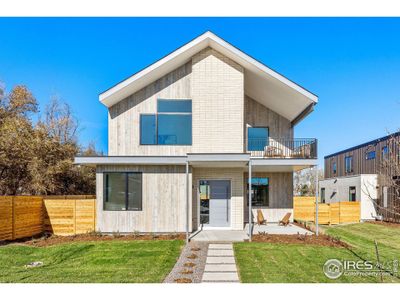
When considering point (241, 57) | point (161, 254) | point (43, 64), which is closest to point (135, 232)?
point (161, 254)

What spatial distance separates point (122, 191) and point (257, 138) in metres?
7.35

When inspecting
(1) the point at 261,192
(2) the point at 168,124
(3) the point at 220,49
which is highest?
(3) the point at 220,49

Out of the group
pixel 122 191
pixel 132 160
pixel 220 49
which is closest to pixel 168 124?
pixel 132 160

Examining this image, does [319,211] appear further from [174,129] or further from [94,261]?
[94,261]

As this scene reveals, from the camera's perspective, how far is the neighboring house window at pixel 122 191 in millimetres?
12492

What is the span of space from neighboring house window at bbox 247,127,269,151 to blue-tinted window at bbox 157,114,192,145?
3.80 m

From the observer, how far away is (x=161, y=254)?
9.21 metres

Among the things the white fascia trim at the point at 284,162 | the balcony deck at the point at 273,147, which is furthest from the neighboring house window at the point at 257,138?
the white fascia trim at the point at 284,162

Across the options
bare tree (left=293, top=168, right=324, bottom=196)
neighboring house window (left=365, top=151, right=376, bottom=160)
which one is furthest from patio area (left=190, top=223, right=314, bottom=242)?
bare tree (left=293, top=168, right=324, bottom=196)

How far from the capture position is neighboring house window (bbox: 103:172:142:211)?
1249 cm

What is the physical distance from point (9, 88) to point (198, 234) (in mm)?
21897

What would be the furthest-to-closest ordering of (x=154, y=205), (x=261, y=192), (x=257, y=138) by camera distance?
(x=261, y=192) → (x=257, y=138) → (x=154, y=205)

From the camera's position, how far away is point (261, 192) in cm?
1587

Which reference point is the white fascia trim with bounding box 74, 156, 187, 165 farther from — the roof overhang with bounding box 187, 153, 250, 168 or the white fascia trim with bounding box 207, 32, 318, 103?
the white fascia trim with bounding box 207, 32, 318, 103
